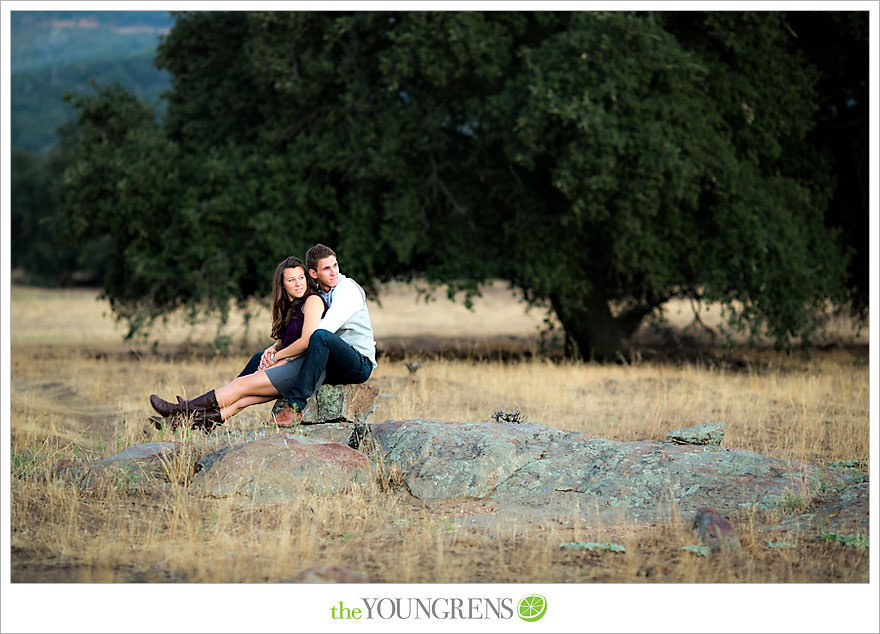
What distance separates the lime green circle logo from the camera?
4766 millimetres

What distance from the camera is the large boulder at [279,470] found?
21.1 ft

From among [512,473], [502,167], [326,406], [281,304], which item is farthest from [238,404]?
[502,167]

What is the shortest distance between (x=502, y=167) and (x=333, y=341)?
8.40m

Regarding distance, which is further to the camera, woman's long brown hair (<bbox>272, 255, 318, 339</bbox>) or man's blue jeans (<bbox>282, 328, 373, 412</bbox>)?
woman's long brown hair (<bbox>272, 255, 318, 339</bbox>)

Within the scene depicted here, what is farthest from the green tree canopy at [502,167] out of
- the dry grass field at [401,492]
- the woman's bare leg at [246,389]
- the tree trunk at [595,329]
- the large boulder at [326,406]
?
the woman's bare leg at [246,389]

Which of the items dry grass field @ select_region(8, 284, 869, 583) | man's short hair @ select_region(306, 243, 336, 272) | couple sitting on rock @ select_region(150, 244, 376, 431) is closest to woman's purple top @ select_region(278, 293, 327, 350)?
couple sitting on rock @ select_region(150, 244, 376, 431)

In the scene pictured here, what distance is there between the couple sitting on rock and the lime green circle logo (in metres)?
3.09

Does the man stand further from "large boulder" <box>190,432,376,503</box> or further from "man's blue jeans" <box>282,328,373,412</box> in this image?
"large boulder" <box>190,432,376,503</box>

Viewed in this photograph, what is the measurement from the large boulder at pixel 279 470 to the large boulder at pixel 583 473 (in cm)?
50

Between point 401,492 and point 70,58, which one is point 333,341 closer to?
point 401,492

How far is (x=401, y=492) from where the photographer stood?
6.77m

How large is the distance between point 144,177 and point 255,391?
893cm

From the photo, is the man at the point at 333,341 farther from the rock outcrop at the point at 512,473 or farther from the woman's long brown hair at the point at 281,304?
the rock outcrop at the point at 512,473

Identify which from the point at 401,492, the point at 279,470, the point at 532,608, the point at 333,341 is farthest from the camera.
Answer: the point at 333,341
